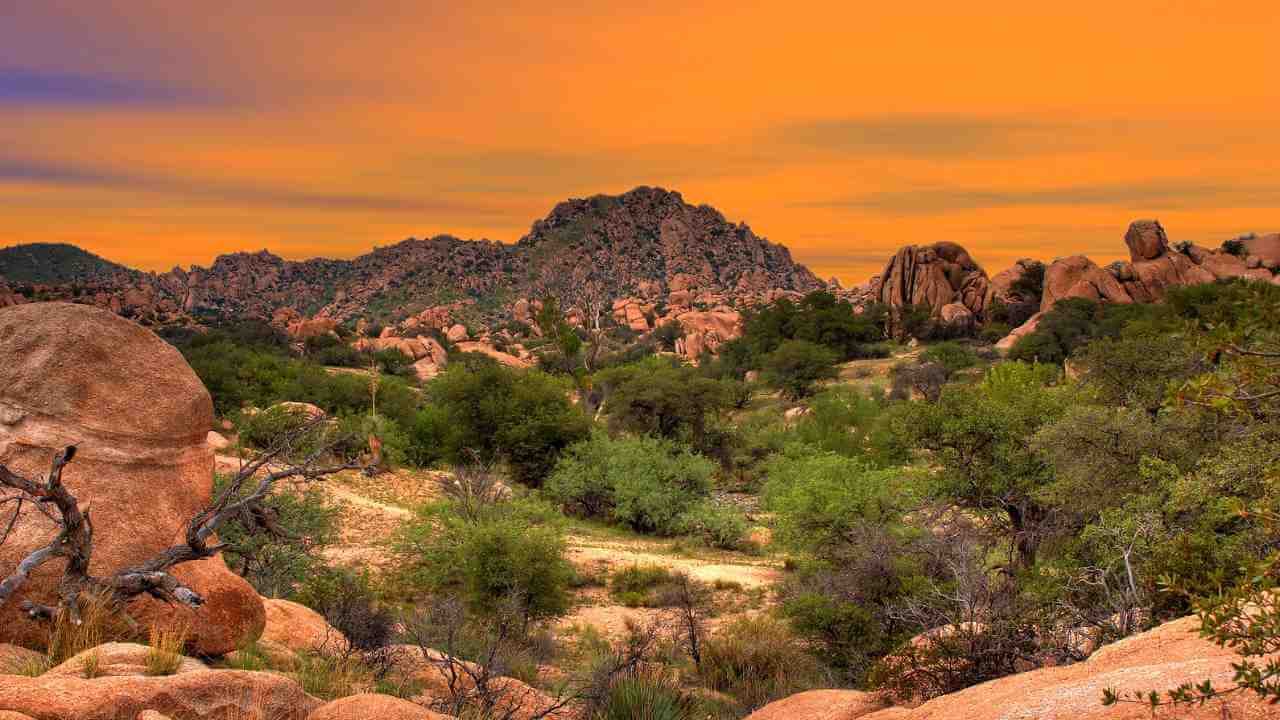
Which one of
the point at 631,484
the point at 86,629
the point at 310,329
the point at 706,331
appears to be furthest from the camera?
the point at 706,331

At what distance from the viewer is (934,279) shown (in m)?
80.6

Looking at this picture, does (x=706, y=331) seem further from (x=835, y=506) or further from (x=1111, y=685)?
(x=1111, y=685)

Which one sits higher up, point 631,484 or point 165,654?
point 165,654

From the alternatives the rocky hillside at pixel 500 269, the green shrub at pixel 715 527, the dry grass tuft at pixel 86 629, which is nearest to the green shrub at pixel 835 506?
the green shrub at pixel 715 527

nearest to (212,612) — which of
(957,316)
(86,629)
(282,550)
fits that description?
(86,629)

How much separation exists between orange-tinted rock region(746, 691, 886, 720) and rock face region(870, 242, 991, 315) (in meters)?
73.7

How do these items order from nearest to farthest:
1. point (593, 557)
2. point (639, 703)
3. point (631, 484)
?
point (639, 703) → point (593, 557) → point (631, 484)

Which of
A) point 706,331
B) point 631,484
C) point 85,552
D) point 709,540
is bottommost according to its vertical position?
point 709,540

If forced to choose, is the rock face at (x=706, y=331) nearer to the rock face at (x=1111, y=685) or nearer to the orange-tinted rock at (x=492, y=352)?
the orange-tinted rock at (x=492, y=352)

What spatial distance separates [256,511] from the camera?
27.1 ft

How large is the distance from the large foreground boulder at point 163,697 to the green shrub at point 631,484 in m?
24.8

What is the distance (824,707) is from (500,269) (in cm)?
14833

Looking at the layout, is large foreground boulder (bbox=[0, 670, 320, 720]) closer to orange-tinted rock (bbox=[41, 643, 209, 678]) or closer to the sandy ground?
orange-tinted rock (bbox=[41, 643, 209, 678])

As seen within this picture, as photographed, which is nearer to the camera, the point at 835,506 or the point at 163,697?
the point at 163,697
